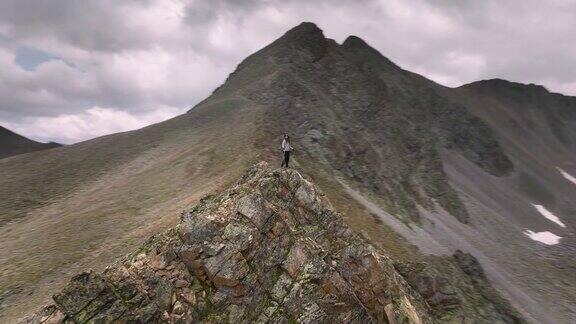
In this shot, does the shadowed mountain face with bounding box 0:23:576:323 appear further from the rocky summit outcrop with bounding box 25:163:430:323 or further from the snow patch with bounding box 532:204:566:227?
the rocky summit outcrop with bounding box 25:163:430:323

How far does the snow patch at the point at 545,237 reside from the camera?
3073 inches

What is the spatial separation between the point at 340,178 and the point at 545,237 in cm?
4982

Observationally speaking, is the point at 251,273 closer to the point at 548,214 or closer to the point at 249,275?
the point at 249,275

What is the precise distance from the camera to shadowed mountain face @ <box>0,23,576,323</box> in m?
39.5

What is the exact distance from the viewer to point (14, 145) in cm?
16588

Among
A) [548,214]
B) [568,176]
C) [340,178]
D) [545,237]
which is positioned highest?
[340,178]

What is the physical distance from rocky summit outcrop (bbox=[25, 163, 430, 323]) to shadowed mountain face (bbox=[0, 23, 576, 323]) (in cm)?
846

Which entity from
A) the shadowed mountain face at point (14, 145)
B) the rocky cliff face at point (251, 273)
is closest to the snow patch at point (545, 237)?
the rocky cliff face at point (251, 273)

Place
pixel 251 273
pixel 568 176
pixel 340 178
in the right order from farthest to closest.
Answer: pixel 568 176, pixel 340 178, pixel 251 273

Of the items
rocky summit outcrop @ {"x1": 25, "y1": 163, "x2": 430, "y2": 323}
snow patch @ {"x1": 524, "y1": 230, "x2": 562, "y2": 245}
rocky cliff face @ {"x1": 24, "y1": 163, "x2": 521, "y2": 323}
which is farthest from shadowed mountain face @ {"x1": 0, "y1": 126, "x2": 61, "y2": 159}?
snow patch @ {"x1": 524, "y1": 230, "x2": 562, "y2": 245}

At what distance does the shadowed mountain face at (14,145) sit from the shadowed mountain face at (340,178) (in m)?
100

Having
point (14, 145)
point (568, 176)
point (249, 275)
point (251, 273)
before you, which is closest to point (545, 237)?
point (568, 176)

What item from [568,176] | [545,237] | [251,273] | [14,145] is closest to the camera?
[251,273]

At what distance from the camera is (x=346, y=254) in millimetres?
30703
